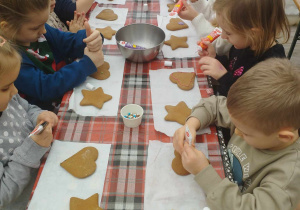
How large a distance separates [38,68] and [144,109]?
58 centimetres

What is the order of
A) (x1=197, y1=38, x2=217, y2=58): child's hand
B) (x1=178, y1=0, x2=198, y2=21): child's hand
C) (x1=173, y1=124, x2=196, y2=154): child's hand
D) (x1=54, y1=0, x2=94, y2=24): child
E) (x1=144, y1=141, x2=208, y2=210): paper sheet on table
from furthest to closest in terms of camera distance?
(x1=54, y1=0, x2=94, y2=24): child, (x1=178, y1=0, x2=198, y2=21): child's hand, (x1=197, y1=38, x2=217, y2=58): child's hand, (x1=173, y1=124, x2=196, y2=154): child's hand, (x1=144, y1=141, x2=208, y2=210): paper sheet on table

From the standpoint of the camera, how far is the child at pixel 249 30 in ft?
3.43

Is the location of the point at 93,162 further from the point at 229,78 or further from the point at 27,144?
the point at 229,78

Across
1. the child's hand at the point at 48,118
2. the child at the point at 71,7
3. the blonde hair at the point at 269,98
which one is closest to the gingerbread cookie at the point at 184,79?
the blonde hair at the point at 269,98

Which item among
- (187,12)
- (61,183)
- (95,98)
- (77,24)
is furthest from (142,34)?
(61,183)

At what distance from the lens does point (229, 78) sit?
3.95 feet

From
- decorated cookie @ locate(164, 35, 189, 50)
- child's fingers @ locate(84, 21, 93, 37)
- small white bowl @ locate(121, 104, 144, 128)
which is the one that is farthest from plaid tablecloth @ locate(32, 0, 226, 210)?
child's fingers @ locate(84, 21, 93, 37)

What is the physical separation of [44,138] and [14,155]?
4.7 inches

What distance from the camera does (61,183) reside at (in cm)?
85

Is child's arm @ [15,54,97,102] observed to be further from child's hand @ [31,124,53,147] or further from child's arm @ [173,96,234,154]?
child's arm @ [173,96,234,154]

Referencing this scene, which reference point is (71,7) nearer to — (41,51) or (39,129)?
(41,51)

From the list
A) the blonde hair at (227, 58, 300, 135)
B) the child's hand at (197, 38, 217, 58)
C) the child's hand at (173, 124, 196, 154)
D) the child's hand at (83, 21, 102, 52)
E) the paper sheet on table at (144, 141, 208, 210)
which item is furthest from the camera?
the child's hand at (197, 38, 217, 58)

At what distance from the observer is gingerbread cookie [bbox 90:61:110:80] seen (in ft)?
4.22

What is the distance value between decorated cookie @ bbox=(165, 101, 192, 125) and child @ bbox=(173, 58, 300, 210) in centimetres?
22
